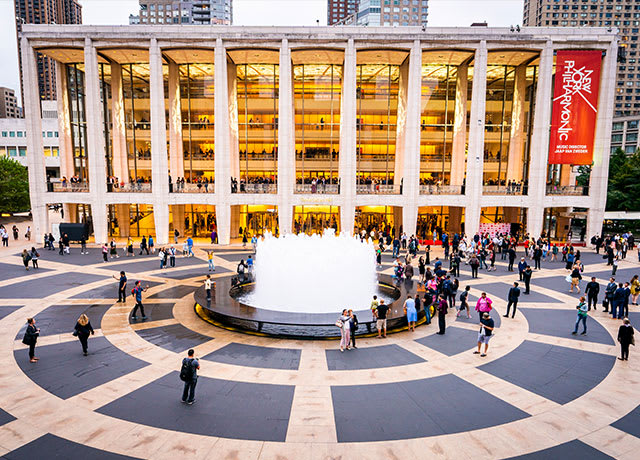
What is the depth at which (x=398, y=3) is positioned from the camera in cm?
12394

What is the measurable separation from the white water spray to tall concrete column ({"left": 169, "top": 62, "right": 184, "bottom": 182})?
2667 centimetres

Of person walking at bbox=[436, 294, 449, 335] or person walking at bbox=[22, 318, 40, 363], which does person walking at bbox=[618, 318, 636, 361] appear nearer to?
person walking at bbox=[436, 294, 449, 335]

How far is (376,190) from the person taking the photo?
123ft

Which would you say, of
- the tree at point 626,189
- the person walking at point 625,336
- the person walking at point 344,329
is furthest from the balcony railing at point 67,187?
the tree at point 626,189

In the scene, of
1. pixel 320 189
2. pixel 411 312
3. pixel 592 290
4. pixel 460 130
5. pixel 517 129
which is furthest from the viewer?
pixel 517 129

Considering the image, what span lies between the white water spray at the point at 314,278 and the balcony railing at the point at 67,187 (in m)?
27.4

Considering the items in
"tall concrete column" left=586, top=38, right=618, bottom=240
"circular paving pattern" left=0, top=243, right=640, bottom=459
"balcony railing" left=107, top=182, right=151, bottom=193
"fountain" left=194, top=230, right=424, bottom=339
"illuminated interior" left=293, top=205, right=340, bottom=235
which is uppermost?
"tall concrete column" left=586, top=38, right=618, bottom=240

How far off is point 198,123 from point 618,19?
140478 mm

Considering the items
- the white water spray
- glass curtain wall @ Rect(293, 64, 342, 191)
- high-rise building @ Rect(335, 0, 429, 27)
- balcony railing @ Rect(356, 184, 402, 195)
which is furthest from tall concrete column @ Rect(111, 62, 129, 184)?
high-rise building @ Rect(335, 0, 429, 27)

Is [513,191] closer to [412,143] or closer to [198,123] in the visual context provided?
[412,143]

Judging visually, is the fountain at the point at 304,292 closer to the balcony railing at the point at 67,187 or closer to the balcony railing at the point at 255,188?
the balcony railing at the point at 255,188

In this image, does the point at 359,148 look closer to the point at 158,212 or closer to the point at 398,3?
the point at 158,212

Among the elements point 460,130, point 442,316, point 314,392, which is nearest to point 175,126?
point 460,130

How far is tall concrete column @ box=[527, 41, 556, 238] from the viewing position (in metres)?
35.1
